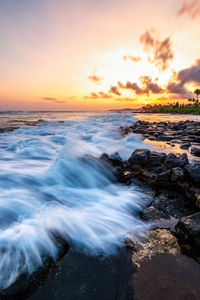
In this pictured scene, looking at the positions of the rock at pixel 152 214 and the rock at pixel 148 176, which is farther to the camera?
the rock at pixel 148 176

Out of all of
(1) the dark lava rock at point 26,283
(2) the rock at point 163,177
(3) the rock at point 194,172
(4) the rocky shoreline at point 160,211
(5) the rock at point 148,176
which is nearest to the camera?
(1) the dark lava rock at point 26,283

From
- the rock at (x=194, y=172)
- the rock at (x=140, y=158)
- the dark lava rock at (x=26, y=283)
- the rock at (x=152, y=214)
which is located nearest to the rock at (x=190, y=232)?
the rock at (x=152, y=214)

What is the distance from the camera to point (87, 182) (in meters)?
3.72

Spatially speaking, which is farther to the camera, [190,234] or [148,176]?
[148,176]

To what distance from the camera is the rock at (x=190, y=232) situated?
1740 mm

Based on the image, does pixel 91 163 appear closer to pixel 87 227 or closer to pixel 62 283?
pixel 87 227

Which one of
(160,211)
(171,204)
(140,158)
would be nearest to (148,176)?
(140,158)

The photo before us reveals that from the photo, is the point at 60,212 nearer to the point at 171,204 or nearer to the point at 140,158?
the point at 171,204

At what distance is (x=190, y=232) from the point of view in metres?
1.79

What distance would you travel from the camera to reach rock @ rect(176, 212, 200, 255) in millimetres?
1740

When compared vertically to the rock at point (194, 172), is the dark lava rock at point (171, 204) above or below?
below

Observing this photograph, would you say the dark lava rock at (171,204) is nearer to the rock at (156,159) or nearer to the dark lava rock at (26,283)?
the rock at (156,159)

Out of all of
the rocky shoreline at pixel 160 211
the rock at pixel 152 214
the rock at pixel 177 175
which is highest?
the rock at pixel 177 175

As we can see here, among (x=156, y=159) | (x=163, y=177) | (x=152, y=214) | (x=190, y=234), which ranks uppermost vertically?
(x=156, y=159)
